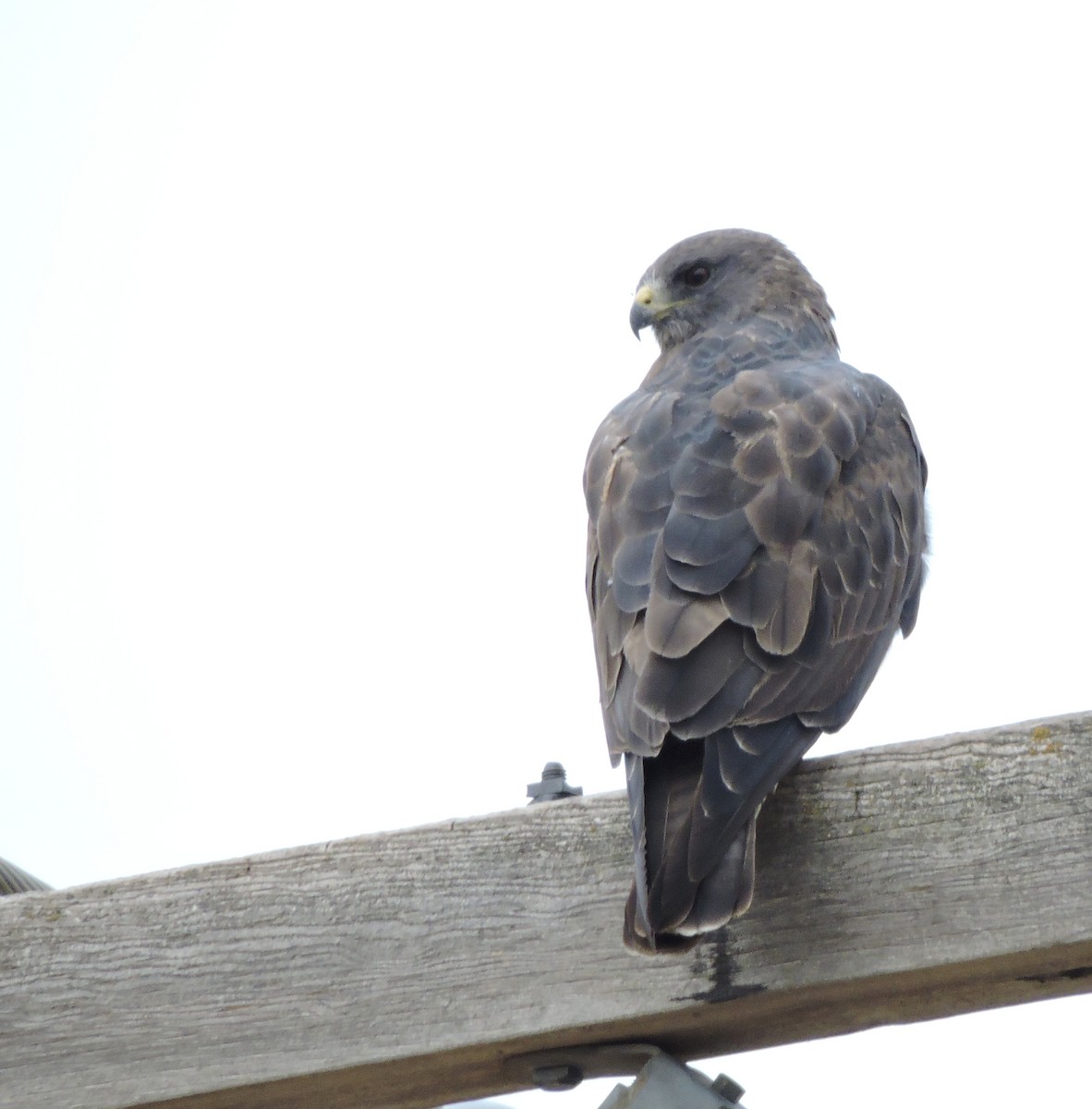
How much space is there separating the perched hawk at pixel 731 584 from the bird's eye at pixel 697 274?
94 centimetres

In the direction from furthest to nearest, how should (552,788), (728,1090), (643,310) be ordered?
(643,310) < (552,788) < (728,1090)

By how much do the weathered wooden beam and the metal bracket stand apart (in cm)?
2

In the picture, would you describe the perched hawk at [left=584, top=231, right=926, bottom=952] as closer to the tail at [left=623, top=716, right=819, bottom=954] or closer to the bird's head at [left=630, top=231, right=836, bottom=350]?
the tail at [left=623, top=716, right=819, bottom=954]

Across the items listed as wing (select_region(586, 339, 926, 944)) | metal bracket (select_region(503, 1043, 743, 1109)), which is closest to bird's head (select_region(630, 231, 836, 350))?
wing (select_region(586, 339, 926, 944))

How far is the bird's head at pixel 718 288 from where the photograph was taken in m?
4.98

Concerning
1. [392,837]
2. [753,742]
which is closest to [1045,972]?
[753,742]

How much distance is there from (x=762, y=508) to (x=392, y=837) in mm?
978

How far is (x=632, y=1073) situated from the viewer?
2273 millimetres

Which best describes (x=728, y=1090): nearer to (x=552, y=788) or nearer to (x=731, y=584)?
(x=552, y=788)

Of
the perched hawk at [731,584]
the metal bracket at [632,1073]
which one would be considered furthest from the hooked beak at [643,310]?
the metal bracket at [632,1073]

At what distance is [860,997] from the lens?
218cm

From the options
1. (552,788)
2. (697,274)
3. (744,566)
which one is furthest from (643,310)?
(552,788)

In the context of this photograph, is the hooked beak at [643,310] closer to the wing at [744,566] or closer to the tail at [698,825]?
the wing at [744,566]

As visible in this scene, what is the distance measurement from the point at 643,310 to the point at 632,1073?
3152 millimetres
